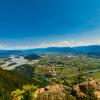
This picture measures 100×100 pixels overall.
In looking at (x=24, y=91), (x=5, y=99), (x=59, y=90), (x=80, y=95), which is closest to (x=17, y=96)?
(x=24, y=91)

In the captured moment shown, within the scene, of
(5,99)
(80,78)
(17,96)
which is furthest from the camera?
(5,99)

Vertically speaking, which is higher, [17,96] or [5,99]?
[17,96]

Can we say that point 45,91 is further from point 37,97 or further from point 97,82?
point 97,82

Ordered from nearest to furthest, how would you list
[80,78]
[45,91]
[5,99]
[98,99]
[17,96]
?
[98,99]
[45,91]
[17,96]
[80,78]
[5,99]

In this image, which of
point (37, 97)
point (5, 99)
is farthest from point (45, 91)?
point (5, 99)

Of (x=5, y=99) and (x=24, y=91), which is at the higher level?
(x=24, y=91)

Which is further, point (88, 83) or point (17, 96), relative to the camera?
point (17, 96)

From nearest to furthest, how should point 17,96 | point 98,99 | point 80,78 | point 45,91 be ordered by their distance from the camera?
1. point 98,99
2. point 45,91
3. point 17,96
4. point 80,78

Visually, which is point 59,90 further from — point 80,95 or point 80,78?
point 80,78

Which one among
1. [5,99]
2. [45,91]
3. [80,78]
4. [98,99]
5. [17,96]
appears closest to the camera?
[98,99]
